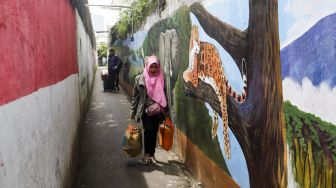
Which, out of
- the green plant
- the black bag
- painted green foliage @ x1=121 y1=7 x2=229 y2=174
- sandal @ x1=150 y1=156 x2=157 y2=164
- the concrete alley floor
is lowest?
the concrete alley floor

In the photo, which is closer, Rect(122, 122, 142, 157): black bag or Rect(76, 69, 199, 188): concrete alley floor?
Rect(76, 69, 199, 188): concrete alley floor

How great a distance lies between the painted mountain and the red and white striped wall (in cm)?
175

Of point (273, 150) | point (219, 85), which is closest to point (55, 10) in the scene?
point (219, 85)

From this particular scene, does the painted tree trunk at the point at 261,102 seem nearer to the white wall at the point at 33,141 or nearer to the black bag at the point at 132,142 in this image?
the white wall at the point at 33,141

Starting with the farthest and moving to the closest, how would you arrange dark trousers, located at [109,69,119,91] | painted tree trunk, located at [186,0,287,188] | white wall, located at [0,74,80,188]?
1. dark trousers, located at [109,69,119,91]
2. painted tree trunk, located at [186,0,287,188]
3. white wall, located at [0,74,80,188]

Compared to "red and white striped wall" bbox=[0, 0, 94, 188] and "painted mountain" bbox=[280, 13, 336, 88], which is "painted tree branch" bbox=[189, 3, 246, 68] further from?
"red and white striped wall" bbox=[0, 0, 94, 188]

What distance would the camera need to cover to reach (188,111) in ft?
19.3

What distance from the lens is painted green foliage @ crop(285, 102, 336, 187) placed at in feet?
7.57

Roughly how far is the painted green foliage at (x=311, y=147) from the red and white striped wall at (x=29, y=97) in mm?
1766

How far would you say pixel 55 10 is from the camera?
4.27 m

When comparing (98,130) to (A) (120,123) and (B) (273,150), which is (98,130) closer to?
(A) (120,123)

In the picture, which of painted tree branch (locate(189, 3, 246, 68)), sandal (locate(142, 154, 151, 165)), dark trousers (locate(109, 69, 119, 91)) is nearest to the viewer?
painted tree branch (locate(189, 3, 246, 68))

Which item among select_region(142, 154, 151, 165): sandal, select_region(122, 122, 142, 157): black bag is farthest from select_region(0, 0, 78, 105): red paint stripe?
select_region(142, 154, 151, 165): sandal

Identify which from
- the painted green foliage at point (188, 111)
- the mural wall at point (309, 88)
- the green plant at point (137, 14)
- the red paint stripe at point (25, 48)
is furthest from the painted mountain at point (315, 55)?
the green plant at point (137, 14)
